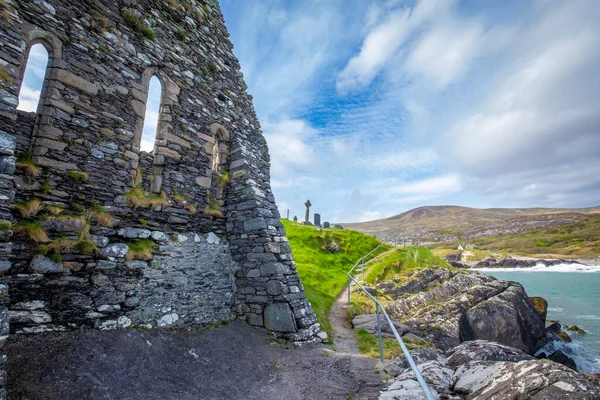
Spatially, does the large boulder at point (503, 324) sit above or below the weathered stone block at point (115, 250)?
below

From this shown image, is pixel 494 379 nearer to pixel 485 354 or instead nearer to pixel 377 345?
pixel 485 354

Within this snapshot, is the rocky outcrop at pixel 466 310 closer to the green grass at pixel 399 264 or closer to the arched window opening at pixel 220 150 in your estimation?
the green grass at pixel 399 264

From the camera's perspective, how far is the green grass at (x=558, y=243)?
3669 inches

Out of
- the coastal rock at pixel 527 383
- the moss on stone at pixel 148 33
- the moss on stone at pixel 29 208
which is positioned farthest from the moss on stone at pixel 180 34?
the coastal rock at pixel 527 383

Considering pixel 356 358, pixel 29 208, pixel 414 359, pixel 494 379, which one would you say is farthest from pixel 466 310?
pixel 29 208

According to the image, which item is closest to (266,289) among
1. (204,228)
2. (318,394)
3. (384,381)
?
(204,228)

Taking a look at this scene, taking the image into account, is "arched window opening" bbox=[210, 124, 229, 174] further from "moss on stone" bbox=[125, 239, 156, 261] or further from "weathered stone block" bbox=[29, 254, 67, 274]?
"weathered stone block" bbox=[29, 254, 67, 274]

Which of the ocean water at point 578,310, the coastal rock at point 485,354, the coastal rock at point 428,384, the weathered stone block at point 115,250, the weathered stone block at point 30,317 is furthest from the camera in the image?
the ocean water at point 578,310

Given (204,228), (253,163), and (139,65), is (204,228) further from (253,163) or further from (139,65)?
(139,65)

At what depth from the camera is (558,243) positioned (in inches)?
4222

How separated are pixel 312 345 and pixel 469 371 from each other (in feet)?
14.2

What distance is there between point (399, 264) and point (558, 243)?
427 feet

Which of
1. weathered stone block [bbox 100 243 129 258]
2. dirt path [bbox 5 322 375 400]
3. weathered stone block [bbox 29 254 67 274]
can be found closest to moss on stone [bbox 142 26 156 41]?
weathered stone block [bbox 100 243 129 258]

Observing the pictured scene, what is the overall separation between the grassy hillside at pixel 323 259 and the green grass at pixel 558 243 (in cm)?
8378
